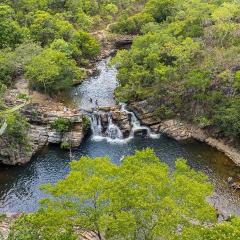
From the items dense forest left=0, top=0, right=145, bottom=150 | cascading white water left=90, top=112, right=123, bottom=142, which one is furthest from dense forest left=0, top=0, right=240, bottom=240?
cascading white water left=90, top=112, right=123, bottom=142

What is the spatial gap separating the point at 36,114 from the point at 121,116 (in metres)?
12.3

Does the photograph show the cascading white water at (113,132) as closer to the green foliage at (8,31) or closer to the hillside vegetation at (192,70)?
the hillside vegetation at (192,70)

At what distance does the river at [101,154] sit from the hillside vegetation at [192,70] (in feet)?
16.4

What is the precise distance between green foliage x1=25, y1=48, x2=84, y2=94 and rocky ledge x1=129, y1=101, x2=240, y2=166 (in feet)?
36.1

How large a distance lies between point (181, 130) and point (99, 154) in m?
12.7

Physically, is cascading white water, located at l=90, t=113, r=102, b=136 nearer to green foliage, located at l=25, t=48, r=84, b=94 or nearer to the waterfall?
the waterfall

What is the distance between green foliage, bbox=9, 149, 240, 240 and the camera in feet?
106

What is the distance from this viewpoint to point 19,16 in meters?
84.9

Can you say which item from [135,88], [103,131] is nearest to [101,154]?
[103,131]

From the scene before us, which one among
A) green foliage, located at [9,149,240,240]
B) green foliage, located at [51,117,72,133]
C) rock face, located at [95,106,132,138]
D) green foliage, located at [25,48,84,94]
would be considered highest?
green foliage, located at [9,149,240,240]

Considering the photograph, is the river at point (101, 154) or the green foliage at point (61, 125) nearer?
the river at point (101, 154)

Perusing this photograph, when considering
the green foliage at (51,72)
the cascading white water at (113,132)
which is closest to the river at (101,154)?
the cascading white water at (113,132)

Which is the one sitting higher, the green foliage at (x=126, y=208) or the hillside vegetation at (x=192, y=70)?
the green foliage at (x=126, y=208)

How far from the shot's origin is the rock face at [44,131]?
190 feet
